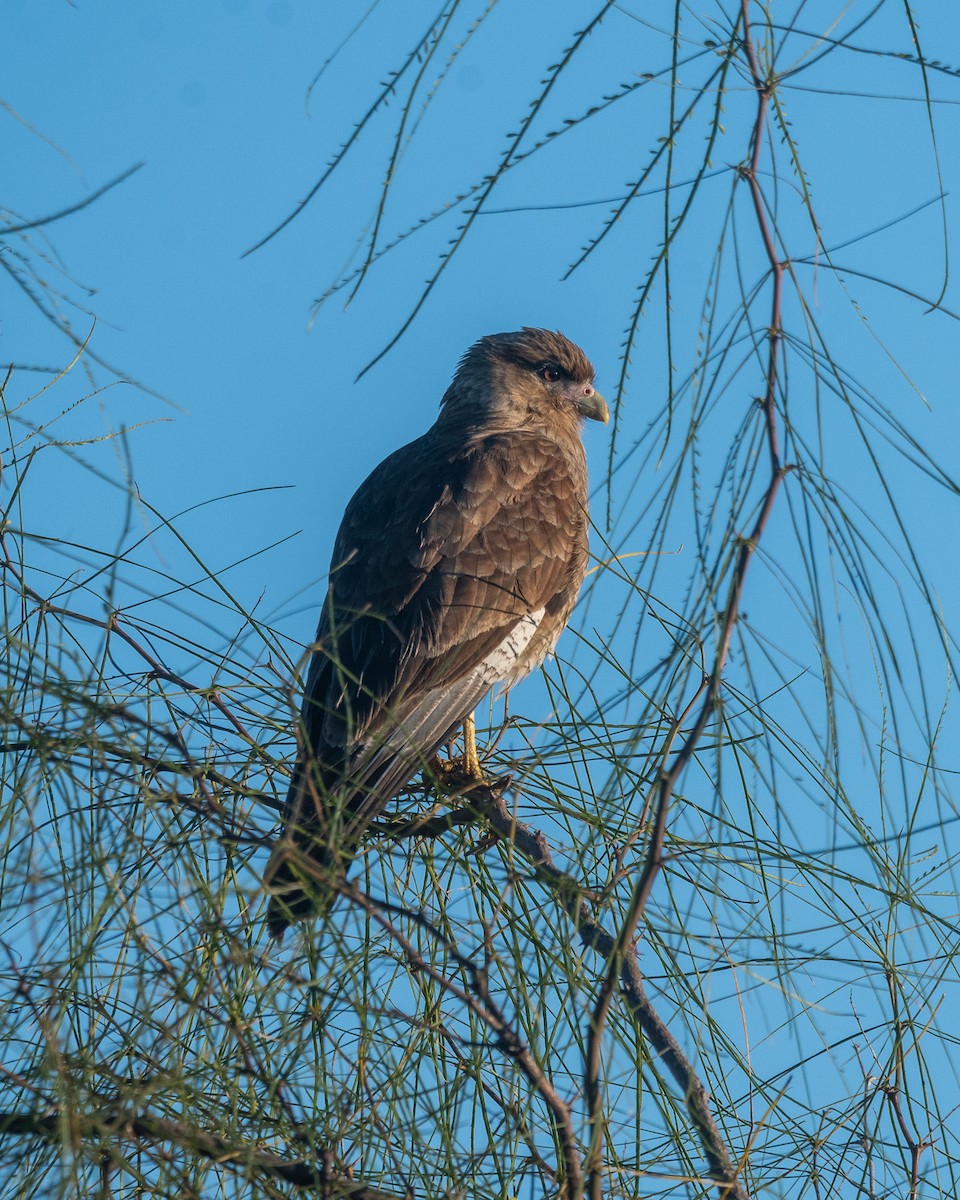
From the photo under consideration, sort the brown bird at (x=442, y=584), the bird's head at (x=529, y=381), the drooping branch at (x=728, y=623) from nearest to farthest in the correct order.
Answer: the drooping branch at (x=728, y=623), the brown bird at (x=442, y=584), the bird's head at (x=529, y=381)

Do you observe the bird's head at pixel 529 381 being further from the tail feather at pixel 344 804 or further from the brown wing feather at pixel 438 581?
the tail feather at pixel 344 804

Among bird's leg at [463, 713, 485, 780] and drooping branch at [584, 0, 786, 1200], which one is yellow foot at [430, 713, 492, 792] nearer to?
bird's leg at [463, 713, 485, 780]

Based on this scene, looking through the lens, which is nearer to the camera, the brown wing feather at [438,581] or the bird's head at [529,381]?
the brown wing feather at [438,581]

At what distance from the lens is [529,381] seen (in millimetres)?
6008

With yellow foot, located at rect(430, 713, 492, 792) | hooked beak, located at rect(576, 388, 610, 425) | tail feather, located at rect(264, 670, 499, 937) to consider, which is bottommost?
tail feather, located at rect(264, 670, 499, 937)

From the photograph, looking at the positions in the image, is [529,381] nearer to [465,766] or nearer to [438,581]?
[438,581]

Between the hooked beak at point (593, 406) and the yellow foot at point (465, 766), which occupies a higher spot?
the hooked beak at point (593, 406)

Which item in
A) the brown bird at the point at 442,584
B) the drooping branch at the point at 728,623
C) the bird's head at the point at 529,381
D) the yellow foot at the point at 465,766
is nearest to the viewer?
the drooping branch at the point at 728,623

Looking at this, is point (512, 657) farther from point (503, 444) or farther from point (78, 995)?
point (78, 995)

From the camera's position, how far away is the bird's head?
5953mm

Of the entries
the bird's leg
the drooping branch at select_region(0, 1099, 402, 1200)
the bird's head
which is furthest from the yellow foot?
the drooping branch at select_region(0, 1099, 402, 1200)

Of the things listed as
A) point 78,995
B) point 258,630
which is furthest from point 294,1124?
point 258,630

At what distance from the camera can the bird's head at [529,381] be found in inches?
234

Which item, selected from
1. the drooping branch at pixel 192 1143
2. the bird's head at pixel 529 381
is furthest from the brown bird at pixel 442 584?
the drooping branch at pixel 192 1143
